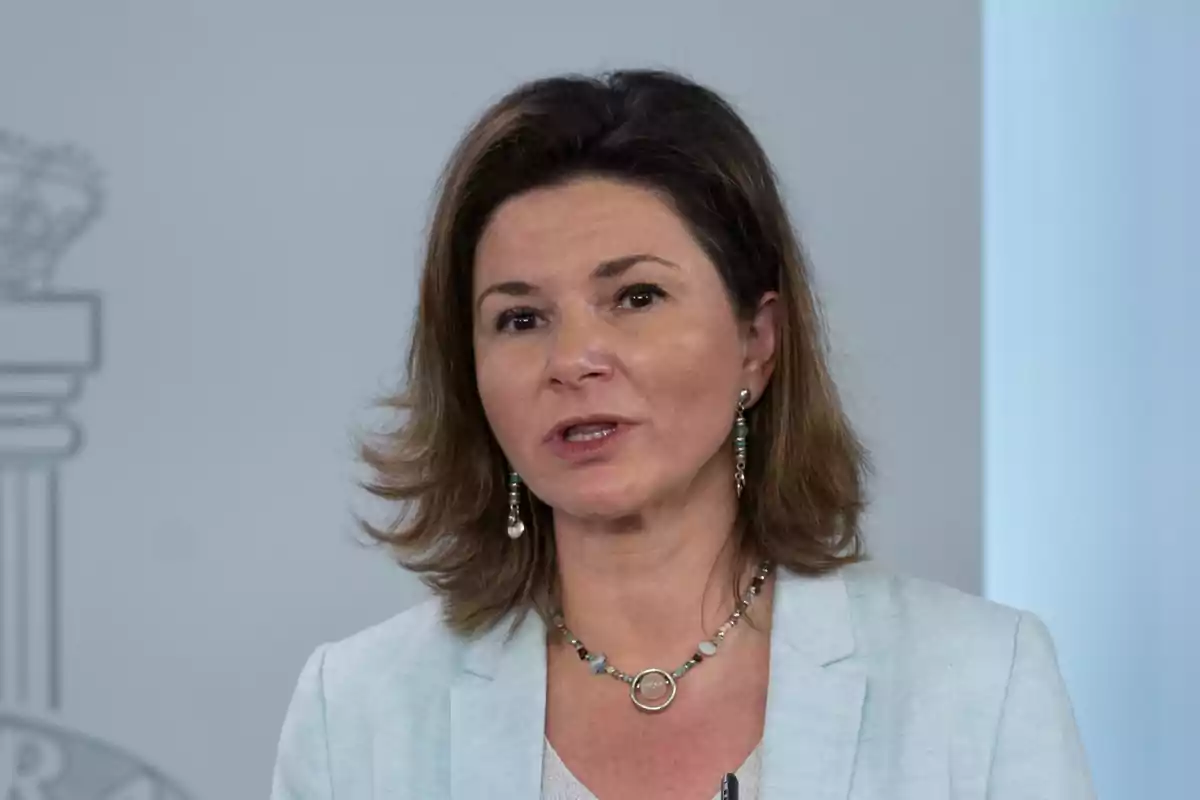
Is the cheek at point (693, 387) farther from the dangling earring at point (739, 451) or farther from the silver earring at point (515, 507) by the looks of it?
the silver earring at point (515, 507)

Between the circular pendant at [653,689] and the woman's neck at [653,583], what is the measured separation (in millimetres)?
13

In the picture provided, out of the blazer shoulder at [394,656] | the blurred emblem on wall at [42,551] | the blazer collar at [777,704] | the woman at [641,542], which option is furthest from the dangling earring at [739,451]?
the blurred emblem on wall at [42,551]

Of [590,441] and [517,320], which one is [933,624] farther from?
[517,320]

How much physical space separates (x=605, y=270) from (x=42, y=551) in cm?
131

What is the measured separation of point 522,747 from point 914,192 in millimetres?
1189

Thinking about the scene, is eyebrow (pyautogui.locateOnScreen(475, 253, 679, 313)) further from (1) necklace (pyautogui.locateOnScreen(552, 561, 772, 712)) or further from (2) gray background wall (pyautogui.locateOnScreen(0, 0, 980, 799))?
(2) gray background wall (pyautogui.locateOnScreen(0, 0, 980, 799))

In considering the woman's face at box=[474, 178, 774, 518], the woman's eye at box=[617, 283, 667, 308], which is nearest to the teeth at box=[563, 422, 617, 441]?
the woman's face at box=[474, 178, 774, 518]

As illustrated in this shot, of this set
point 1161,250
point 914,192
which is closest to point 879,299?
point 914,192

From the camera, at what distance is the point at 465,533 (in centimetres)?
186

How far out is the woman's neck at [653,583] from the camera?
1.71 m

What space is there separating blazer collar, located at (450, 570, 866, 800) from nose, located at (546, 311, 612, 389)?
339 mm

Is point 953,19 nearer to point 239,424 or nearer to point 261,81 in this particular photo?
point 261,81

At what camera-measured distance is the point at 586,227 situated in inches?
64.6

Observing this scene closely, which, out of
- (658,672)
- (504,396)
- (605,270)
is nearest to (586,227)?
(605,270)
